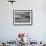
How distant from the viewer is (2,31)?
451cm

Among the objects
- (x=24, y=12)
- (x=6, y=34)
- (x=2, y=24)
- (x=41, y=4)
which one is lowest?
(x=6, y=34)

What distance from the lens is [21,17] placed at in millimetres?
4516

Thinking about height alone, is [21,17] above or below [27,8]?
below

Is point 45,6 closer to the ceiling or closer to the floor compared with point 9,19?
closer to the ceiling

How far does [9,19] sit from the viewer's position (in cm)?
452

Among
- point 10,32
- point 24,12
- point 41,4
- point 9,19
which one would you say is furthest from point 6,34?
point 41,4

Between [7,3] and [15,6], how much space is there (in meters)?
0.30

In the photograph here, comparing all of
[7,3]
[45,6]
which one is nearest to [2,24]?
[7,3]

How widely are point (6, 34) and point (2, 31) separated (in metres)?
0.17

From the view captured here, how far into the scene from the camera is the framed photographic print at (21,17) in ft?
14.8

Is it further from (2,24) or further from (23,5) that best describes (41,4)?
A: (2,24)

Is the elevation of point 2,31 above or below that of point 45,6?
below

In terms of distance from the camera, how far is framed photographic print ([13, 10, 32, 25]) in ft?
14.8

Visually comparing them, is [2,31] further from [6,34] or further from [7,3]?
[7,3]
